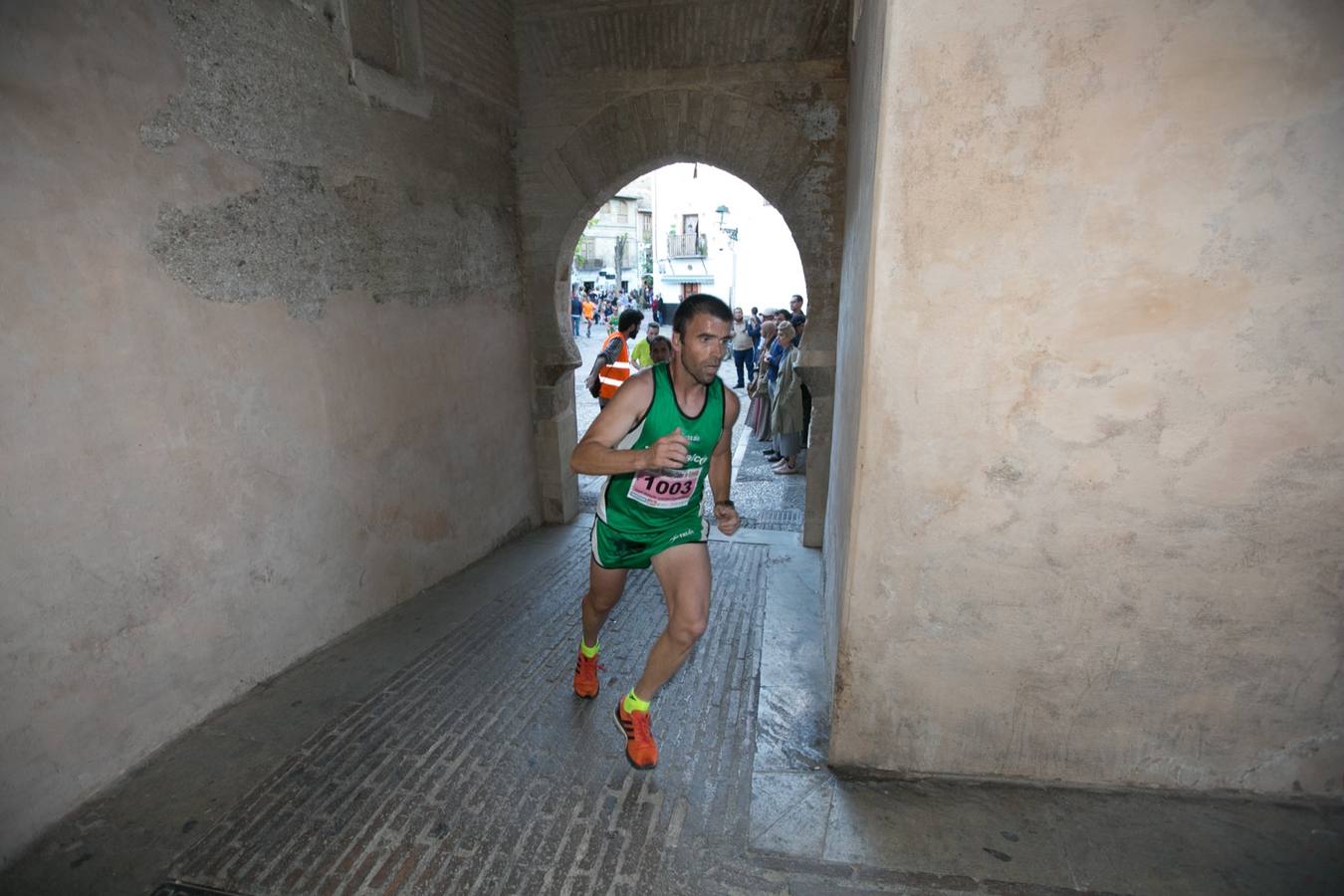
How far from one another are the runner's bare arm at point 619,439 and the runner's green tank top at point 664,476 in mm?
47

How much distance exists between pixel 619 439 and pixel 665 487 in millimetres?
270

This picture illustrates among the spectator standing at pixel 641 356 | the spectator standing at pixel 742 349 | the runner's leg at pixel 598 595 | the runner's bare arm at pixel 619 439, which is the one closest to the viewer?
the runner's bare arm at pixel 619 439

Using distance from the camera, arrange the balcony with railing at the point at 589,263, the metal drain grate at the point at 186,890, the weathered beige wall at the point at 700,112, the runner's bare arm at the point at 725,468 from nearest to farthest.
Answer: the metal drain grate at the point at 186,890 < the runner's bare arm at the point at 725,468 < the weathered beige wall at the point at 700,112 < the balcony with railing at the point at 589,263

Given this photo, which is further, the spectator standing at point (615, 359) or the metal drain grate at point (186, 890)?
the spectator standing at point (615, 359)

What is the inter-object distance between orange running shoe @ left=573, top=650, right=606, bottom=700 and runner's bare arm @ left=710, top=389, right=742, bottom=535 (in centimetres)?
97

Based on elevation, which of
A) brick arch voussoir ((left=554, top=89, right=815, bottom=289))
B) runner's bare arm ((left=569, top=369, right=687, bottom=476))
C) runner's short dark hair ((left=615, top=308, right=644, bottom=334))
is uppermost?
brick arch voussoir ((left=554, top=89, right=815, bottom=289))

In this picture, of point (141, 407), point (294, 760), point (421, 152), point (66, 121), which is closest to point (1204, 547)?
point (294, 760)

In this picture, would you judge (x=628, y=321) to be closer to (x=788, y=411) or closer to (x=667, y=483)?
(x=788, y=411)

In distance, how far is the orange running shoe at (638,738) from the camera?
2.70 metres

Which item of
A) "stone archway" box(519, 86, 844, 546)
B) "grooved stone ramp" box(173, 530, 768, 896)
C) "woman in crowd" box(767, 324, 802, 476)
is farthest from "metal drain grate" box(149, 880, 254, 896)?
"woman in crowd" box(767, 324, 802, 476)

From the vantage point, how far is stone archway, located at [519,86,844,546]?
4.84 metres

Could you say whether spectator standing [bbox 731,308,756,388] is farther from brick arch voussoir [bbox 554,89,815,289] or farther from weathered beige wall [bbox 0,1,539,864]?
weathered beige wall [bbox 0,1,539,864]

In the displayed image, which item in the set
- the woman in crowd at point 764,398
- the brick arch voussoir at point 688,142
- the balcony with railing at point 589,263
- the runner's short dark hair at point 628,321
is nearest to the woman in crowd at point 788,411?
the woman in crowd at point 764,398

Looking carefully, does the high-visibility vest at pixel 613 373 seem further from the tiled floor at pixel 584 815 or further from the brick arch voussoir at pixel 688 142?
the tiled floor at pixel 584 815
